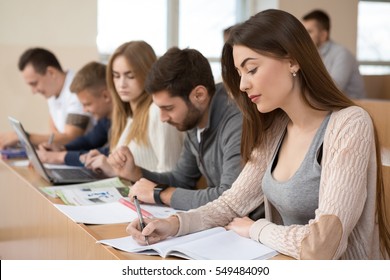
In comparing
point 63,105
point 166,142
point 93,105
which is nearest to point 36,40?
point 63,105

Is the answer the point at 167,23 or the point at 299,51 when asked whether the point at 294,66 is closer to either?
the point at 299,51

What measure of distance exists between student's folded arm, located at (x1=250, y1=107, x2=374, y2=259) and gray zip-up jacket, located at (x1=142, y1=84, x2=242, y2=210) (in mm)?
391

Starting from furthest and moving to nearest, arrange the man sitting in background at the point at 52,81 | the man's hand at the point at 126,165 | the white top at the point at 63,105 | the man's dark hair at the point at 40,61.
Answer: the man's dark hair at the point at 40,61, the man sitting in background at the point at 52,81, the white top at the point at 63,105, the man's hand at the point at 126,165

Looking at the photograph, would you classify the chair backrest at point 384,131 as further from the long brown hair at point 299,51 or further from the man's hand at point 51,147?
the man's hand at point 51,147

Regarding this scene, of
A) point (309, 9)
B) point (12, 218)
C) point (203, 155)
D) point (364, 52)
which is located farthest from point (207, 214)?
point (364, 52)

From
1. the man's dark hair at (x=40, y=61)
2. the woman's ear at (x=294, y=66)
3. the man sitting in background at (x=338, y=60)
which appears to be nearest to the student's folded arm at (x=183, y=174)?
the woman's ear at (x=294, y=66)

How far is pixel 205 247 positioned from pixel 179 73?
71cm

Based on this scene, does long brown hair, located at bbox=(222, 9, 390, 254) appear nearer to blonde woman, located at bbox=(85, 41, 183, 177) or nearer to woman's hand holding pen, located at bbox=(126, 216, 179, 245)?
woman's hand holding pen, located at bbox=(126, 216, 179, 245)

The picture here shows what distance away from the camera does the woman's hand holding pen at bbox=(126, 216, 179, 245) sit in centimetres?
122

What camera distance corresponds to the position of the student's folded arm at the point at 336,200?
113cm

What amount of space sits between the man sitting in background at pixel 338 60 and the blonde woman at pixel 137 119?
1990mm

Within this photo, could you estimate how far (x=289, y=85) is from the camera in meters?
1.28

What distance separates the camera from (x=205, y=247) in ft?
3.84
